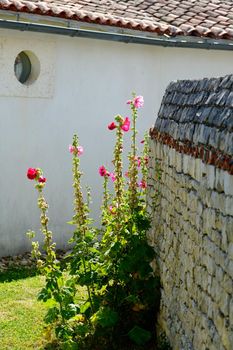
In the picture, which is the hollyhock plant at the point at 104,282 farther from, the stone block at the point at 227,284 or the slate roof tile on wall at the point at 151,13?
the slate roof tile on wall at the point at 151,13

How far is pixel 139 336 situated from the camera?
246 inches

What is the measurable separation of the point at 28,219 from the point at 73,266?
370 centimetres

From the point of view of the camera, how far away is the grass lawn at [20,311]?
22.3ft

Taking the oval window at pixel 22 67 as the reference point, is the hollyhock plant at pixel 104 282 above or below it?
below

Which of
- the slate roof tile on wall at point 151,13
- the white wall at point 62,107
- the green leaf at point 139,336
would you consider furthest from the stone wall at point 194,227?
the slate roof tile on wall at point 151,13

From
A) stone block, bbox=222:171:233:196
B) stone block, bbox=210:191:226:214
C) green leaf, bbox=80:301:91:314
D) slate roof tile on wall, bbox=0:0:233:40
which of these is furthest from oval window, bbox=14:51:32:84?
stone block, bbox=222:171:233:196

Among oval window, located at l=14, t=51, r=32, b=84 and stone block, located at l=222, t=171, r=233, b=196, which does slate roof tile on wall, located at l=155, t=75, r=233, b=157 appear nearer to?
stone block, located at l=222, t=171, r=233, b=196

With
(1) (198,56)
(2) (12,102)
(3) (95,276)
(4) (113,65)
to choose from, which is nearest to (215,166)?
(3) (95,276)

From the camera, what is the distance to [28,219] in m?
10.2

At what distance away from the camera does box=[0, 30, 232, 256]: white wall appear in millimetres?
9906

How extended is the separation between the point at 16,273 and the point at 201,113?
4627 mm

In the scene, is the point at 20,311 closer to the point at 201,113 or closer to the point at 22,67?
the point at 201,113

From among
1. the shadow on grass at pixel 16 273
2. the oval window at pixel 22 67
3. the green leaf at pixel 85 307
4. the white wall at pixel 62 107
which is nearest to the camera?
the green leaf at pixel 85 307

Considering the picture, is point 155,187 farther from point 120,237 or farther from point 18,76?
point 18,76
